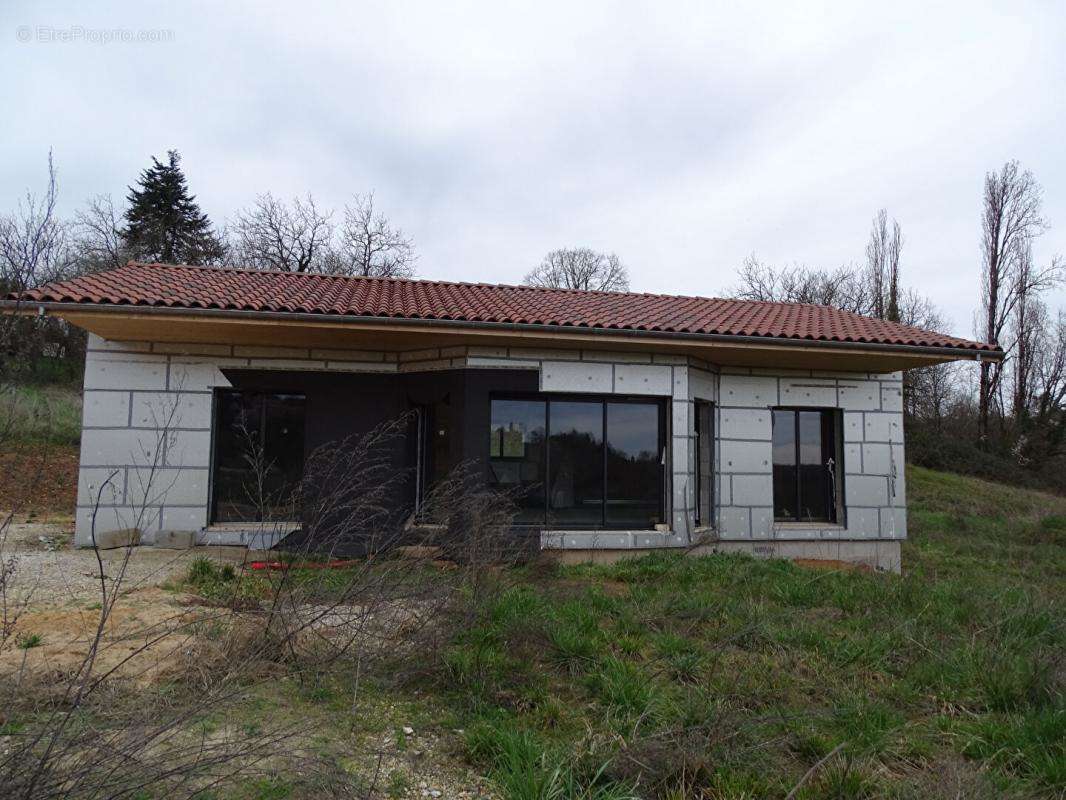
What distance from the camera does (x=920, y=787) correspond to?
3029 millimetres

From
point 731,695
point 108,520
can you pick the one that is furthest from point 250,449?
point 731,695

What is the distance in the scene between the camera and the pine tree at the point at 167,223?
91.9ft

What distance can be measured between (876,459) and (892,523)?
1.06 metres

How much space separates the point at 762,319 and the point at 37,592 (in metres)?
10.2

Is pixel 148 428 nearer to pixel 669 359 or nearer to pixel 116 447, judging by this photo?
pixel 116 447

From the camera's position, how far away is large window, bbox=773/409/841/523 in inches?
438

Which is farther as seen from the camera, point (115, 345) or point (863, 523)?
point (863, 523)

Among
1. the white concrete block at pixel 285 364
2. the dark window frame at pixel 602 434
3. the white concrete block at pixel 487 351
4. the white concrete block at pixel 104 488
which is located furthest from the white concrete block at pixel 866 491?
the white concrete block at pixel 104 488

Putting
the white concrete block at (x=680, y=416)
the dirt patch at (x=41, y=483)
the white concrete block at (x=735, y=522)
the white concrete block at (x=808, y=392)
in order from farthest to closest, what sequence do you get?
the dirt patch at (x=41, y=483) < the white concrete block at (x=808, y=392) < the white concrete block at (x=735, y=522) < the white concrete block at (x=680, y=416)

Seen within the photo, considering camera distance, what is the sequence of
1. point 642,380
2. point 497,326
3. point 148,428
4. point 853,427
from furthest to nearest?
1. point 853,427
2. point 642,380
3. point 148,428
4. point 497,326

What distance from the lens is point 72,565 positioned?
7.86m

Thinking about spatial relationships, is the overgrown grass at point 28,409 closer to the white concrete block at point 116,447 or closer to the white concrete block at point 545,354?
the white concrete block at point 116,447

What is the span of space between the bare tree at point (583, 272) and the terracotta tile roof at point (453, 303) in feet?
80.7

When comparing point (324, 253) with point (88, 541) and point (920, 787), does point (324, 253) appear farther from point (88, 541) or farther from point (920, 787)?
point (920, 787)
